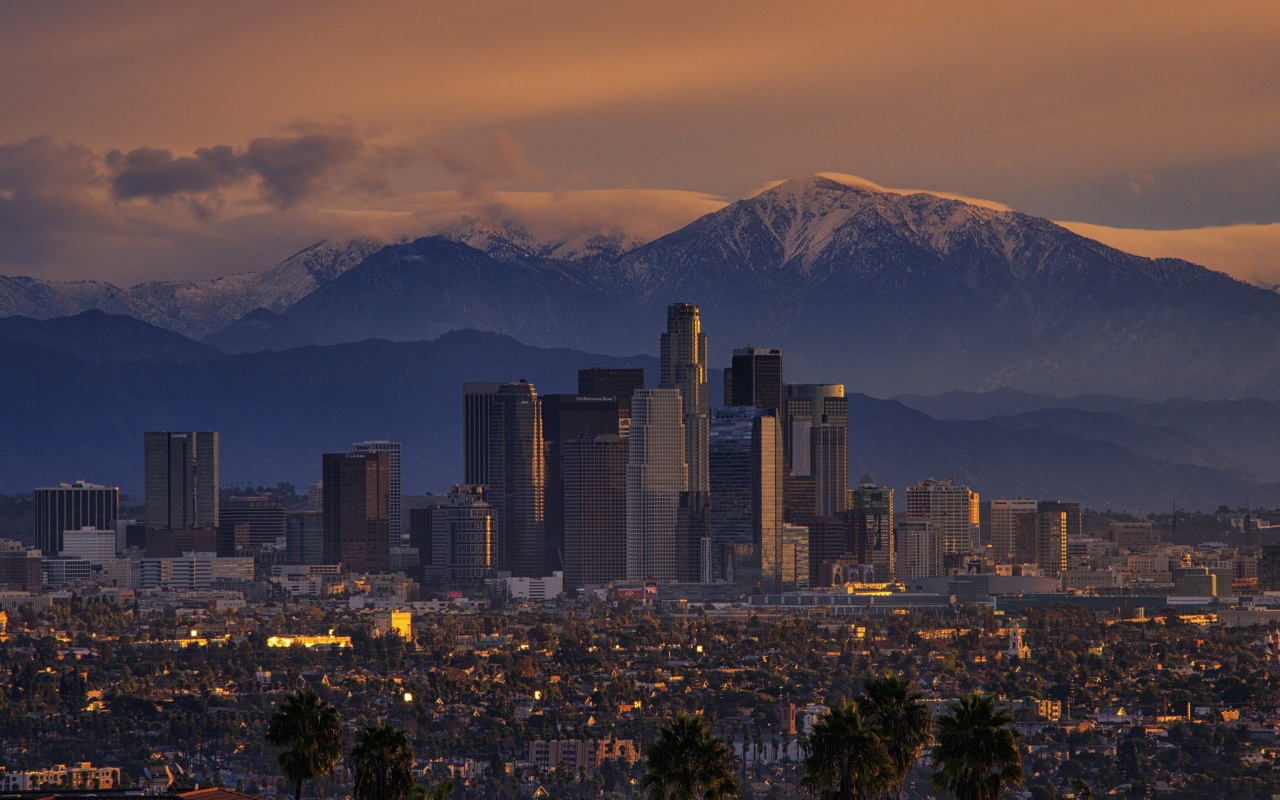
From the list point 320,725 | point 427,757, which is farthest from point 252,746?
point 320,725

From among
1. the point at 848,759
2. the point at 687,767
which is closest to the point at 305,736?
the point at 687,767

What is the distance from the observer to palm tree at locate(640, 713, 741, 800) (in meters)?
96.0

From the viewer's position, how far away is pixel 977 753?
301ft

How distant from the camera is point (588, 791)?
6885 inches

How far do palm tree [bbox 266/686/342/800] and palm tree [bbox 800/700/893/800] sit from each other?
17.4m

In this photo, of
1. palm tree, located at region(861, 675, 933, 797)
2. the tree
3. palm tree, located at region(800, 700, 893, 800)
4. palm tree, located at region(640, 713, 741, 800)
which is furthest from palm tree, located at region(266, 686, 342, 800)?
palm tree, located at region(861, 675, 933, 797)

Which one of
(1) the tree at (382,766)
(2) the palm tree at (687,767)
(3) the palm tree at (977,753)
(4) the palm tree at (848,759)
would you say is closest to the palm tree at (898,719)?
(4) the palm tree at (848,759)

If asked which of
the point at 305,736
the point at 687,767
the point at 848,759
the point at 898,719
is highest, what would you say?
the point at 898,719

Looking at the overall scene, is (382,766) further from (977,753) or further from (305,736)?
(977,753)

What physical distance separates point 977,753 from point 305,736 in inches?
946

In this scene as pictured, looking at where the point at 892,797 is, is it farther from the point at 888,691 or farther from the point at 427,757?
the point at 427,757

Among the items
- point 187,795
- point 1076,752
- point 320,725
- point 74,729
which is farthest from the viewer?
point 74,729

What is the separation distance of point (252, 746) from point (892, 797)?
9869 cm

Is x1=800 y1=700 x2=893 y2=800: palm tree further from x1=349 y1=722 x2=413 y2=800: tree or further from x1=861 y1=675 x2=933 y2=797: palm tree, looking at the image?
x1=349 y1=722 x2=413 y2=800: tree
